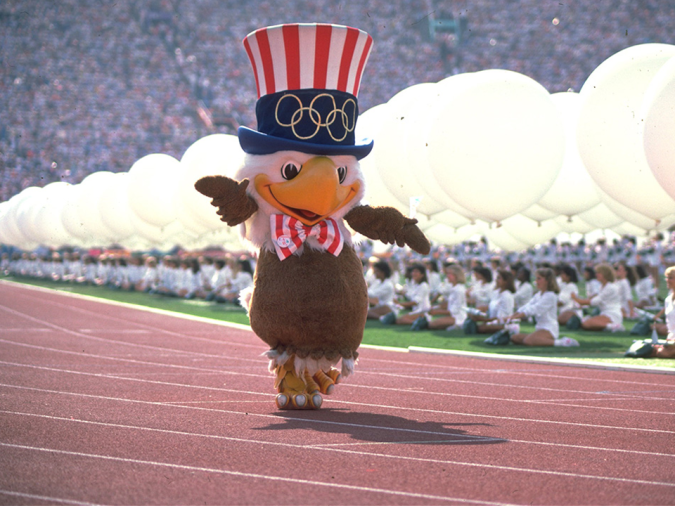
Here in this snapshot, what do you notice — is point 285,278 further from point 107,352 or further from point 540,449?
point 107,352

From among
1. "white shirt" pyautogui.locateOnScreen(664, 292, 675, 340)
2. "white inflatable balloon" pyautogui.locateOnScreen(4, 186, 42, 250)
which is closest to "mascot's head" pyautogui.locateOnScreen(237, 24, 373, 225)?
"white shirt" pyautogui.locateOnScreen(664, 292, 675, 340)

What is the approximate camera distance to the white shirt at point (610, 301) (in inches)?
525

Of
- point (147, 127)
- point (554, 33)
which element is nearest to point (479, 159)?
point (147, 127)

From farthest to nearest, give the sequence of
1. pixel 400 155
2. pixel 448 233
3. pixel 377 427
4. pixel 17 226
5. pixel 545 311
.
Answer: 1. pixel 17 226
2. pixel 448 233
3. pixel 400 155
4. pixel 545 311
5. pixel 377 427

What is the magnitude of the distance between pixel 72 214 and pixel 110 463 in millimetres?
20830

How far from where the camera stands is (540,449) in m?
5.19

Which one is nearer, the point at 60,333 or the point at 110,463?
the point at 110,463

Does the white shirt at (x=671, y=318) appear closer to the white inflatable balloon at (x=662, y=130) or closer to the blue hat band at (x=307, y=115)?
the white inflatable balloon at (x=662, y=130)

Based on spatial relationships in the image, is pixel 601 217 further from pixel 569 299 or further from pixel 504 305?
pixel 504 305

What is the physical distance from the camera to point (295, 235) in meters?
6.46

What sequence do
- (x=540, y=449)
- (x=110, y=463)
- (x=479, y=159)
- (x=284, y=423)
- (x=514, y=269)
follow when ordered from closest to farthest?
(x=110, y=463), (x=540, y=449), (x=284, y=423), (x=479, y=159), (x=514, y=269)

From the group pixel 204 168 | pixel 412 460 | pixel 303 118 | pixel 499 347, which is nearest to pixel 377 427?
pixel 412 460

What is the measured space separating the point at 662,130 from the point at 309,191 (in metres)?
3.46

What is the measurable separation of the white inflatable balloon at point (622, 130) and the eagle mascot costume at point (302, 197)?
147 inches
